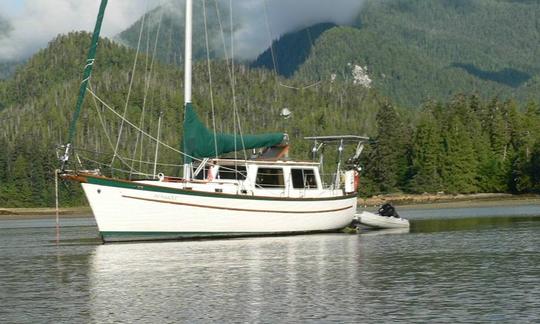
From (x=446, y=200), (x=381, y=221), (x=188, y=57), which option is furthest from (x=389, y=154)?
(x=188, y=57)

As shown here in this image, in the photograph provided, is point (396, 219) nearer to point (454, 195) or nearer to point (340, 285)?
point (340, 285)

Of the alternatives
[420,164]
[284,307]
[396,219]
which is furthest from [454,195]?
[284,307]

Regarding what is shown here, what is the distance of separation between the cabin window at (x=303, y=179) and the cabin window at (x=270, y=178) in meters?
0.84

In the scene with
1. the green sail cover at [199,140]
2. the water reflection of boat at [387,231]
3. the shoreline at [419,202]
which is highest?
the green sail cover at [199,140]

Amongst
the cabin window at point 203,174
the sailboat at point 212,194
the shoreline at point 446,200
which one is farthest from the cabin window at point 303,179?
the shoreline at point 446,200

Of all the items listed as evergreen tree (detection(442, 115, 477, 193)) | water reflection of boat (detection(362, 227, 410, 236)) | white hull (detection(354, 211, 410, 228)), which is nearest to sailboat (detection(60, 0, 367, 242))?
water reflection of boat (detection(362, 227, 410, 236))

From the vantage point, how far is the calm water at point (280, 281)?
72.7ft

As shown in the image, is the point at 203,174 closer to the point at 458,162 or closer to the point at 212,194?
the point at 212,194

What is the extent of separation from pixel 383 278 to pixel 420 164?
11117 cm

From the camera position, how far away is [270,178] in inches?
1801

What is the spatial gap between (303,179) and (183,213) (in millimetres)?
7894

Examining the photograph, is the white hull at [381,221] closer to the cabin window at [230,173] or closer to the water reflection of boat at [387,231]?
→ the water reflection of boat at [387,231]

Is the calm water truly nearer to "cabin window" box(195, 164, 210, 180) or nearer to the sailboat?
the sailboat

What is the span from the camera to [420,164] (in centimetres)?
13750
